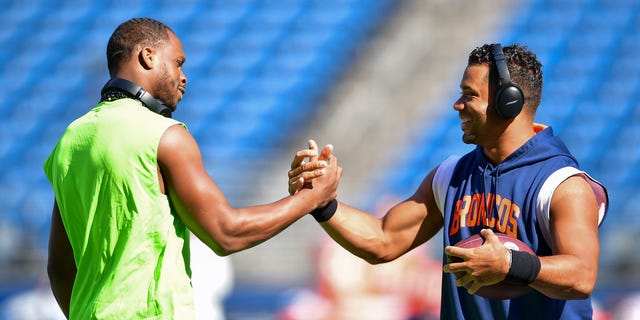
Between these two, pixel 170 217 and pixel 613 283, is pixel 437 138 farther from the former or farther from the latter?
pixel 170 217

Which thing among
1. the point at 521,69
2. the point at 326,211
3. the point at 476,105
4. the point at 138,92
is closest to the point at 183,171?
the point at 138,92

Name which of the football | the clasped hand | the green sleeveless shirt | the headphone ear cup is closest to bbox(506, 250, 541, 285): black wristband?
the football

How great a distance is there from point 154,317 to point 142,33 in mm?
1022

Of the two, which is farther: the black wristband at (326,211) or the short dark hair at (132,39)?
the black wristband at (326,211)

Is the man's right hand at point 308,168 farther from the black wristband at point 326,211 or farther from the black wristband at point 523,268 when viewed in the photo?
the black wristband at point 523,268

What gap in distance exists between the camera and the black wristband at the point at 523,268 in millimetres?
3176

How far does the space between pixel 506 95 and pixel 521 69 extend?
0.18m

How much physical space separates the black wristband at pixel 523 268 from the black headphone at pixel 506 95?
2.06 ft

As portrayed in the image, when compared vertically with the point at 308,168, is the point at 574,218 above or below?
below

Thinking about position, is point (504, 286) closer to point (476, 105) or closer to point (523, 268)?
point (523, 268)

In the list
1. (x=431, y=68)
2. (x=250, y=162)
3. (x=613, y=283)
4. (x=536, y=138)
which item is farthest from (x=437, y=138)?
(x=536, y=138)

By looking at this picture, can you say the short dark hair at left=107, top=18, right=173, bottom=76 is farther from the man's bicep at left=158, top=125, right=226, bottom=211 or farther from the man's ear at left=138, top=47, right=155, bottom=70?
the man's bicep at left=158, top=125, right=226, bottom=211

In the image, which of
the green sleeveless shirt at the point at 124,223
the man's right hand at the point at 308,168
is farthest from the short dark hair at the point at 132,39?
the man's right hand at the point at 308,168

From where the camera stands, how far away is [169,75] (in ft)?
11.5
